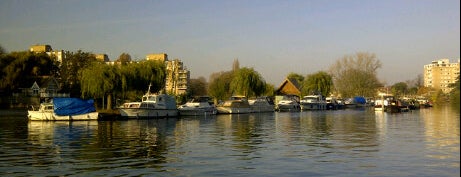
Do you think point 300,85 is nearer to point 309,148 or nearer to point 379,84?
point 379,84

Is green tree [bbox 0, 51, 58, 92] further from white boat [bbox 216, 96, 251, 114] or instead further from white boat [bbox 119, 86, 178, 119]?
white boat [bbox 119, 86, 178, 119]

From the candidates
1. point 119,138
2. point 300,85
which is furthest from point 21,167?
point 300,85

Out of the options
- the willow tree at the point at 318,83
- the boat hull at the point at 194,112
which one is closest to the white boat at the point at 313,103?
the willow tree at the point at 318,83

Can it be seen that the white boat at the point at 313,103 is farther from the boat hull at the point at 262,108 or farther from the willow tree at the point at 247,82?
the boat hull at the point at 262,108

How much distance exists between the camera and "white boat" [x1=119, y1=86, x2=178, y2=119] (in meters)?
57.9

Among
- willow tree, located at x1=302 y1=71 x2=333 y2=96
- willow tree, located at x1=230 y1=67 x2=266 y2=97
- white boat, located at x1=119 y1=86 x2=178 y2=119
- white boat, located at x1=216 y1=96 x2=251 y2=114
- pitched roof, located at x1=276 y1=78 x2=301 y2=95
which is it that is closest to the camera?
white boat, located at x1=119 y1=86 x2=178 y2=119

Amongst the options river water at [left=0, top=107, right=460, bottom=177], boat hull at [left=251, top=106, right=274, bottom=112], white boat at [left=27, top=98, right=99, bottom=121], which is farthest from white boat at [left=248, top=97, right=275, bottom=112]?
river water at [left=0, top=107, right=460, bottom=177]

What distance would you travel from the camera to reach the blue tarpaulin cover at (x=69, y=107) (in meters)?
54.0

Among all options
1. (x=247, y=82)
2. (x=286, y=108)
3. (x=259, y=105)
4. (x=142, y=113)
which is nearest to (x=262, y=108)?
(x=259, y=105)

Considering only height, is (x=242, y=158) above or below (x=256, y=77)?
below

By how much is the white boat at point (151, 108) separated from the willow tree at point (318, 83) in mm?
61666

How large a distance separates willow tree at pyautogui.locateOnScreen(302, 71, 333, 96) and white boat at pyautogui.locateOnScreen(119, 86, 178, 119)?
61666 millimetres

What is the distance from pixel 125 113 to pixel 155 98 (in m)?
5.15

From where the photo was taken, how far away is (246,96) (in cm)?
9494
